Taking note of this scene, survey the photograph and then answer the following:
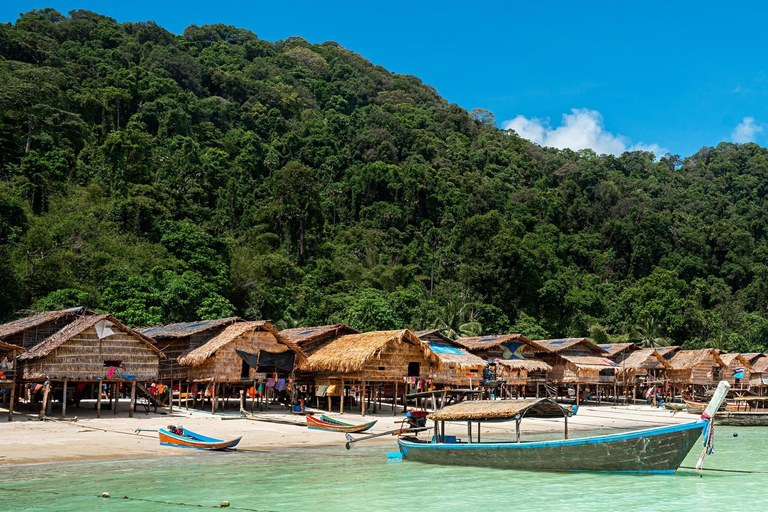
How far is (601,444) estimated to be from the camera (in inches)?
508

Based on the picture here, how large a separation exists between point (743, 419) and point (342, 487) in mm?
24219

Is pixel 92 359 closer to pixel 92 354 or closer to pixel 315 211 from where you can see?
pixel 92 354

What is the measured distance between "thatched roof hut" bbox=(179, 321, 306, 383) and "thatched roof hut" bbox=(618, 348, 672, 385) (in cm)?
2088

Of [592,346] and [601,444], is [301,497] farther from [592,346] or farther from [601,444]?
[592,346]

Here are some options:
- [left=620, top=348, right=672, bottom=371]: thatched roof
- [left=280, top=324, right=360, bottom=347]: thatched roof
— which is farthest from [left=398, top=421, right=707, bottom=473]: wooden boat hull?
[left=620, top=348, right=672, bottom=371]: thatched roof

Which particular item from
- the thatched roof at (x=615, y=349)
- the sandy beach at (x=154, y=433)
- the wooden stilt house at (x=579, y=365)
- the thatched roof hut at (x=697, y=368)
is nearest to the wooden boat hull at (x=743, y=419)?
the sandy beach at (x=154, y=433)

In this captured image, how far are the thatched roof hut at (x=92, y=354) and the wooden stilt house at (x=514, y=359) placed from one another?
15549mm

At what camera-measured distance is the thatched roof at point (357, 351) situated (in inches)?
950

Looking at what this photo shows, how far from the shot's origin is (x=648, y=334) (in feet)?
161

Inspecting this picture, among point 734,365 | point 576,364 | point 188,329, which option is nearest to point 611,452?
point 188,329

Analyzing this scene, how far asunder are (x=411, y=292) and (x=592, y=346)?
11257mm

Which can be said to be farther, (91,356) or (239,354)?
(239,354)

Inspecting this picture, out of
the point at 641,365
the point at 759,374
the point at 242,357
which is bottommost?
the point at 759,374

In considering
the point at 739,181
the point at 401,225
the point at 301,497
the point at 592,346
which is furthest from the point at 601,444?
the point at 739,181
